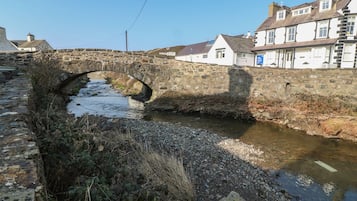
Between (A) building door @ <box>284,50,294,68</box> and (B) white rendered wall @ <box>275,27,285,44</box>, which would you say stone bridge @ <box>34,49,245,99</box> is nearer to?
(A) building door @ <box>284,50,294,68</box>

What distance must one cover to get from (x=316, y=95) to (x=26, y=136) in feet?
44.2

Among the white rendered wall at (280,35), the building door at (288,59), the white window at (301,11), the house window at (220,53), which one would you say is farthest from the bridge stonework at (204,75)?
the house window at (220,53)

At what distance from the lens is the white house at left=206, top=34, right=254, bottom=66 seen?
24.1 meters

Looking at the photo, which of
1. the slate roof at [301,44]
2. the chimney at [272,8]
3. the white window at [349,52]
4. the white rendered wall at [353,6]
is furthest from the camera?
the chimney at [272,8]

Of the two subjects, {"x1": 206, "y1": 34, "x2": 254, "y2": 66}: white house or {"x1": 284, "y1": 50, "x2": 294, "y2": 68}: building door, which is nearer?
{"x1": 284, "y1": 50, "x2": 294, "y2": 68}: building door

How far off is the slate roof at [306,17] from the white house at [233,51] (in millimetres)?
2408

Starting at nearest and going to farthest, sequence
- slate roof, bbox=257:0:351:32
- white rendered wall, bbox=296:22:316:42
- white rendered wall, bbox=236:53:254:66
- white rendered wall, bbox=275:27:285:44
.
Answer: slate roof, bbox=257:0:351:32
white rendered wall, bbox=296:22:316:42
white rendered wall, bbox=275:27:285:44
white rendered wall, bbox=236:53:254:66

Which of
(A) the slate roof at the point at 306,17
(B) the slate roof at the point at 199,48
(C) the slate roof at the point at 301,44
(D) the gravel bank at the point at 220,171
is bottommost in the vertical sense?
(D) the gravel bank at the point at 220,171

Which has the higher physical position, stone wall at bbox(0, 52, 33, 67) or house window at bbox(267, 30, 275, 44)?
house window at bbox(267, 30, 275, 44)

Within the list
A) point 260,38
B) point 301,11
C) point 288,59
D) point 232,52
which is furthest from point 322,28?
point 232,52

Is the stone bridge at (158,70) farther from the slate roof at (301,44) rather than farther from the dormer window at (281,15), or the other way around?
the dormer window at (281,15)

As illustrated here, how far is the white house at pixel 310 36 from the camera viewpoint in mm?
17016

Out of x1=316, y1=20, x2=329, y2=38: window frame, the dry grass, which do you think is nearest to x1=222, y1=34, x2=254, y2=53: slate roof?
x1=316, y1=20, x2=329, y2=38: window frame

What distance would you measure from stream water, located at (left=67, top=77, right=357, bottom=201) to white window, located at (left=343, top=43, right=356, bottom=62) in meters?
10.7
